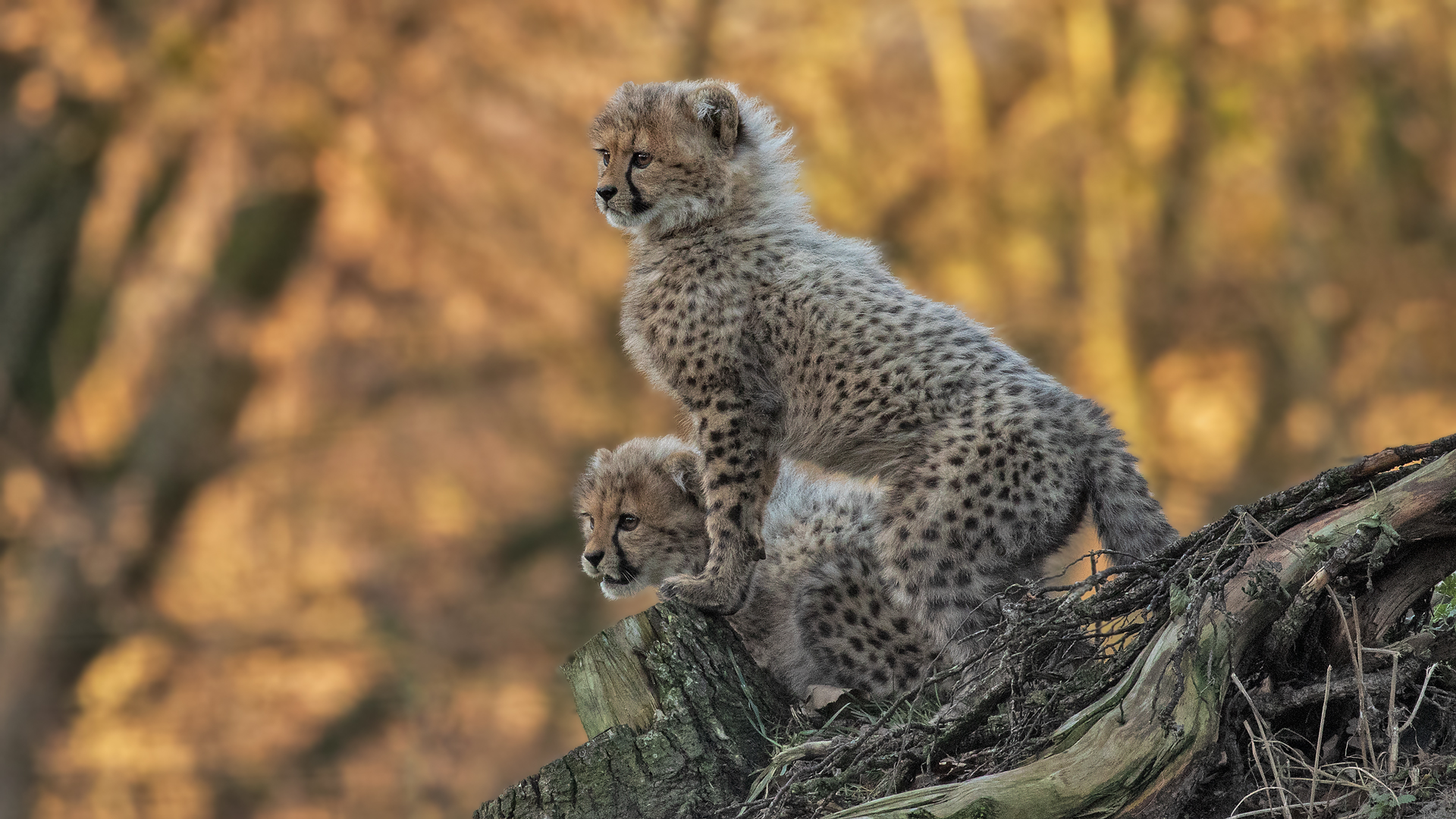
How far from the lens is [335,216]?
12.6m

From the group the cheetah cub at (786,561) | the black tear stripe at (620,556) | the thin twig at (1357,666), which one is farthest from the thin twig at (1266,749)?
Answer: the black tear stripe at (620,556)

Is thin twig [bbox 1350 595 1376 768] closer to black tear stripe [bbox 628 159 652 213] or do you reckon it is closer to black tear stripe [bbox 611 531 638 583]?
black tear stripe [bbox 611 531 638 583]

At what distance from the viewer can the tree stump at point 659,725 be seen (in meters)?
3.45

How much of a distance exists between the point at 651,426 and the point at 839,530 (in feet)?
23.2

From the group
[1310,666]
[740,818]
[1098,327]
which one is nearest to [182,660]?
[1098,327]

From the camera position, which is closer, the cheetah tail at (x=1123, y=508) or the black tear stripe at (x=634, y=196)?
the cheetah tail at (x=1123, y=508)

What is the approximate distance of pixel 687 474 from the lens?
171 inches

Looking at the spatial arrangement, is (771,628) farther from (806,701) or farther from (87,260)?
(87,260)

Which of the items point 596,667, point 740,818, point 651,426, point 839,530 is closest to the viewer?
point 740,818

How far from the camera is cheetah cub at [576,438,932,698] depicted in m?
3.97

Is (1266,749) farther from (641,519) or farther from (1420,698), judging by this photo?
(641,519)

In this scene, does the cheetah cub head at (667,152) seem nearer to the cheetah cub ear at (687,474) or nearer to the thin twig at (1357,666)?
the cheetah cub ear at (687,474)

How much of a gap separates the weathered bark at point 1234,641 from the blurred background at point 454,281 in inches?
335

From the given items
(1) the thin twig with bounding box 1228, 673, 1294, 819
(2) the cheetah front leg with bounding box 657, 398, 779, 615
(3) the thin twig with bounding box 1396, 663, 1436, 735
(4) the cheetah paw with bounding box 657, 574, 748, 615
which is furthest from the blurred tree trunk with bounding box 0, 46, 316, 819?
(3) the thin twig with bounding box 1396, 663, 1436, 735
